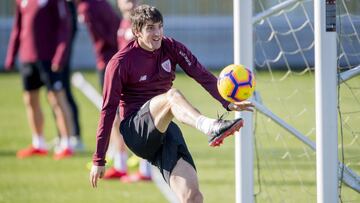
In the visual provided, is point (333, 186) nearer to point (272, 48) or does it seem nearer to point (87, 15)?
point (87, 15)

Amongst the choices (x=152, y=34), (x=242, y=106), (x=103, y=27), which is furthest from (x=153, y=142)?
(x=103, y=27)

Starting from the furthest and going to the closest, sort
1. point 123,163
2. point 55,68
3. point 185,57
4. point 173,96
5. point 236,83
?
point 55,68, point 123,163, point 185,57, point 173,96, point 236,83

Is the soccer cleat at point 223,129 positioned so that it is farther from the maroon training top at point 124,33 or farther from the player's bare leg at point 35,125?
the player's bare leg at point 35,125

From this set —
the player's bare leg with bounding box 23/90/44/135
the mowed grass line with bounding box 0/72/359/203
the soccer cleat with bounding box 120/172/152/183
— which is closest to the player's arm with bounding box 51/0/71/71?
the player's bare leg with bounding box 23/90/44/135

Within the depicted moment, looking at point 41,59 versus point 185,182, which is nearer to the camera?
point 185,182

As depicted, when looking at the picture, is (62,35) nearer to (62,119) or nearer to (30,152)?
(62,119)

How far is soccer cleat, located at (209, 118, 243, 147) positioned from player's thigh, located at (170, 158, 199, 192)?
77cm

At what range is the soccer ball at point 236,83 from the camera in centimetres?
597

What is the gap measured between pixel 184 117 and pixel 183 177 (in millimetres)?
676

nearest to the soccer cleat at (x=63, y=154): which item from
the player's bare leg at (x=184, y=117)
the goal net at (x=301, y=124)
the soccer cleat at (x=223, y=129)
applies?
the goal net at (x=301, y=124)

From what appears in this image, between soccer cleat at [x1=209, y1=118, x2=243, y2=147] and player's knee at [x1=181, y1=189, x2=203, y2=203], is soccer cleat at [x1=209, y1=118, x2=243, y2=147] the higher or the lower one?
the higher one

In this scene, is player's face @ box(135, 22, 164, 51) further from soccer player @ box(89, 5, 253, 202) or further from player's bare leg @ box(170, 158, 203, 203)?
player's bare leg @ box(170, 158, 203, 203)

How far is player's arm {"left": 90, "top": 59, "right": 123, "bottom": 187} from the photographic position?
6.53 meters

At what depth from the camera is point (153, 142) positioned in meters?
6.66
